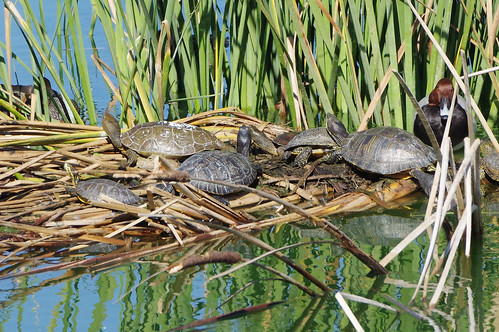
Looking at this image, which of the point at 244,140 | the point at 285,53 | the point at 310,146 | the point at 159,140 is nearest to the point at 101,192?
the point at 159,140

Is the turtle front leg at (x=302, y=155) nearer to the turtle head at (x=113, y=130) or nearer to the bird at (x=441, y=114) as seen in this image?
the bird at (x=441, y=114)

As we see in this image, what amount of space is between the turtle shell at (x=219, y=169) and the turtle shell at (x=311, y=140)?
50cm

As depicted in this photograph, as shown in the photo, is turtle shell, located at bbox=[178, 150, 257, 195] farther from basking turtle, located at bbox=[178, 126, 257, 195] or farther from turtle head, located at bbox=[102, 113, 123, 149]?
turtle head, located at bbox=[102, 113, 123, 149]

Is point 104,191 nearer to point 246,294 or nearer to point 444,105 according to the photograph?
point 246,294

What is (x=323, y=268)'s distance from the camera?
144 inches

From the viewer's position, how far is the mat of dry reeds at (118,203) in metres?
4.08

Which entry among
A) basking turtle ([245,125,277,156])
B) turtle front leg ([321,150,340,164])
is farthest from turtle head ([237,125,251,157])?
turtle front leg ([321,150,340,164])

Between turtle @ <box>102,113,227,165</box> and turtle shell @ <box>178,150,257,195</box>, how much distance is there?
0.34 meters

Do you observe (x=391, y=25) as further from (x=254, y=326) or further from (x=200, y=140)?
(x=254, y=326)

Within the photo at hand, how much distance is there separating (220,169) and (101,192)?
917 millimetres

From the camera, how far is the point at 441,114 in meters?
5.75

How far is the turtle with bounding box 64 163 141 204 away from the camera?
4.50 metres

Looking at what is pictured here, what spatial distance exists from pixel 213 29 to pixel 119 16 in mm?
1310

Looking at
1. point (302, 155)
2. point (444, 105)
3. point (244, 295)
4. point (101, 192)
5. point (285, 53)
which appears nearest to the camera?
point (244, 295)
